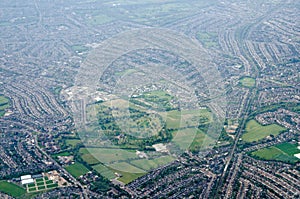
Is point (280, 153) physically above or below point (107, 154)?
above

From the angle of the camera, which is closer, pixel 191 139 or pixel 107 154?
pixel 107 154

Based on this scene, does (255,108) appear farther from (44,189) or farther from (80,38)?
(80,38)

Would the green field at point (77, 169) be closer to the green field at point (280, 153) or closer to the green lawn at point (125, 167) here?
the green lawn at point (125, 167)

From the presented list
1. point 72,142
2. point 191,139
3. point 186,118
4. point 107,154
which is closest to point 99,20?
point 186,118

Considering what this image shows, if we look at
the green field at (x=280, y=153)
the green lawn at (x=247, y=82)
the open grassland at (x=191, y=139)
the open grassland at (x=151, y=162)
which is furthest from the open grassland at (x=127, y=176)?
the green lawn at (x=247, y=82)

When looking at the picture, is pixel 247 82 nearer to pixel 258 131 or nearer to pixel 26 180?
pixel 258 131

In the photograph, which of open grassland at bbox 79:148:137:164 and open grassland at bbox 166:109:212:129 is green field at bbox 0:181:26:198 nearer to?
open grassland at bbox 79:148:137:164
